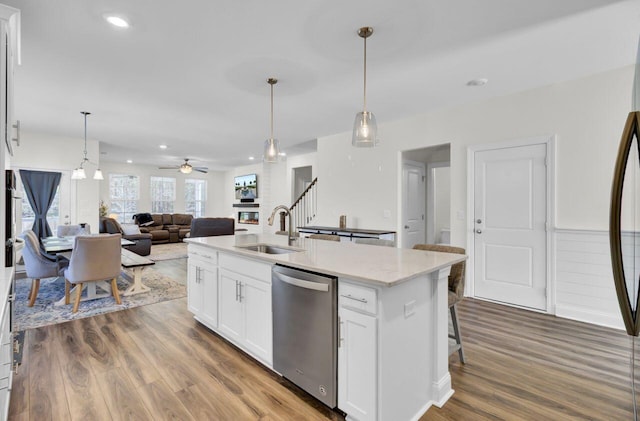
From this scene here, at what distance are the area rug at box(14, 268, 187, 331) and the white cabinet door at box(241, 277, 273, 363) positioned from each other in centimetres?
213

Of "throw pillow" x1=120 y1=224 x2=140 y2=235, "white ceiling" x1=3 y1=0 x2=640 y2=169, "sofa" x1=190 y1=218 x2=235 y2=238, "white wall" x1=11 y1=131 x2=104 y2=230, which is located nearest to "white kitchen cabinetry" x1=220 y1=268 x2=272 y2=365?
"white ceiling" x1=3 y1=0 x2=640 y2=169

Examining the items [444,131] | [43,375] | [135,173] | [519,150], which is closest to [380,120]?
[444,131]

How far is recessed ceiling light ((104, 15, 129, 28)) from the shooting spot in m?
2.24

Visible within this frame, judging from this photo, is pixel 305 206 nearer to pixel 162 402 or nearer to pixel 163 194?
pixel 163 194

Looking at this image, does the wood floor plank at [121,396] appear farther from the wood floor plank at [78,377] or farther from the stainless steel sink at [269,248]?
the stainless steel sink at [269,248]

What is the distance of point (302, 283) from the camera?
190 cm

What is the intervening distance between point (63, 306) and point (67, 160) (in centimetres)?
382

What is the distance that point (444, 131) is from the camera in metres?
4.36

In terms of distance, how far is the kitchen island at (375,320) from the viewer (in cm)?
159

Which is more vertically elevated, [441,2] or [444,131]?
[441,2]

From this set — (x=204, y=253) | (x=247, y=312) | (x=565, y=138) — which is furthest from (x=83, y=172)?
(x=565, y=138)

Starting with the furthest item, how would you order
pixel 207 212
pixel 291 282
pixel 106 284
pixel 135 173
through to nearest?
1. pixel 207 212
2. pixel 135 173
3. pixel 106 284
4. pixel 291 282

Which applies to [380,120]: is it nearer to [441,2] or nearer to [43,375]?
[441,2]

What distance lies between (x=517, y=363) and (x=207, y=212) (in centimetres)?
1135
